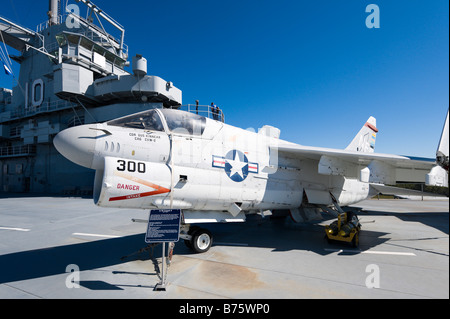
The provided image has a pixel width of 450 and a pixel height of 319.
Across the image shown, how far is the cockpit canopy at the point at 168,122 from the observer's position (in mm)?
5313

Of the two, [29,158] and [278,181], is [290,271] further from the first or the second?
[29,158]

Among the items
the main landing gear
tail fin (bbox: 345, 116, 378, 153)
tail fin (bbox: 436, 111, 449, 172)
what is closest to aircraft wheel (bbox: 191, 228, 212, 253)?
the main landing gear

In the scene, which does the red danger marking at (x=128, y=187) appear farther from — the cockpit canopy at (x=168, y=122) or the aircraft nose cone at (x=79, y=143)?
the cockpit canopy at (x=168, y=122)

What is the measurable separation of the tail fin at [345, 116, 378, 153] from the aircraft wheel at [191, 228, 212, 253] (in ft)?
31.9

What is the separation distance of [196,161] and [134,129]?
5.39 ft

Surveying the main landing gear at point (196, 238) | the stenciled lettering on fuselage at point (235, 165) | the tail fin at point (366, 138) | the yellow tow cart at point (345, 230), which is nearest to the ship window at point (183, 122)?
the stenciled lettering on fuselage at point (235, 165)

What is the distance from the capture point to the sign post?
4.24 m

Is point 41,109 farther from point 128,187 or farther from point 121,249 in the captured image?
point 128,187

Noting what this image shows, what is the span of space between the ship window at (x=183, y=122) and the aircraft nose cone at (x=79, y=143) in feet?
5.58

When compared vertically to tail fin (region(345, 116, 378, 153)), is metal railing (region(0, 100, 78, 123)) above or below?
above

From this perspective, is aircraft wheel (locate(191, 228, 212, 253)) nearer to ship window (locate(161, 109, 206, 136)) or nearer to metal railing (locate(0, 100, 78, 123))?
ship window (locate(161, 109, 206, 136))

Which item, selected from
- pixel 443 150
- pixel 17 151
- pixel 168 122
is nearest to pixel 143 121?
pixel 168 122

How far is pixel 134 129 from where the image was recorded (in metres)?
5.20
